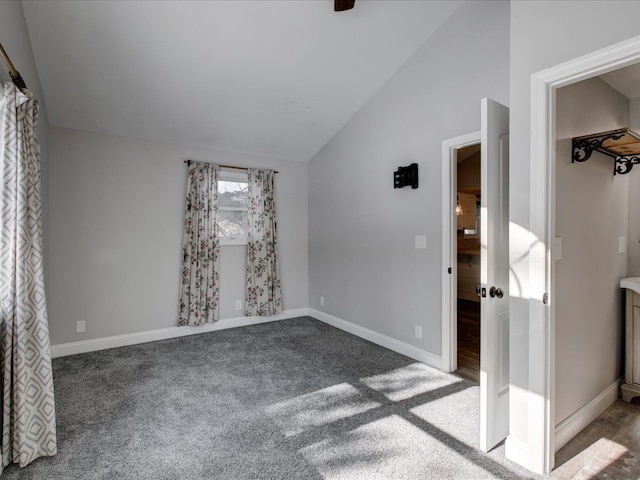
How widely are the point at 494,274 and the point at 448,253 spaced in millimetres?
1158

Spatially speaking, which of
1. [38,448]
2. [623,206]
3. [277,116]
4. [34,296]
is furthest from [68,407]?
[623,206]

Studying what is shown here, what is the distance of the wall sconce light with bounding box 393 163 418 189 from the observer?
338cm

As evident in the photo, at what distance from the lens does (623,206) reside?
2.69 meters

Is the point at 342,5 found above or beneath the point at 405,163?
above

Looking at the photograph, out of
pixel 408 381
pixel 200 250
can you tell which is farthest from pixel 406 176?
pixel 200 250

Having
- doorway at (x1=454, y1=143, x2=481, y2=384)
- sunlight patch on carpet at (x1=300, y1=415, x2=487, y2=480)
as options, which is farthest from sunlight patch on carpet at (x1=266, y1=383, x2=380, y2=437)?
doorway at (x1=454, y1=143, x2=481, y2=384)

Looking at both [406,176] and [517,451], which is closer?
[517,451]

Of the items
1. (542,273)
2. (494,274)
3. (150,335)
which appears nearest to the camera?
(542,273)

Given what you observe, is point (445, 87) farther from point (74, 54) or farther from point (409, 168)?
point (74, 54)

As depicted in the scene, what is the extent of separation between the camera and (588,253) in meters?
2.26

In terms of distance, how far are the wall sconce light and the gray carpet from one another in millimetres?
1796

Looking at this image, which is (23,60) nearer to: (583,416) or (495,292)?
(495,292)

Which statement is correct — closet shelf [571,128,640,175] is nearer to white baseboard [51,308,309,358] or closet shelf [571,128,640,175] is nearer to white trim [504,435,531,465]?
white trim [504,435,531,465]

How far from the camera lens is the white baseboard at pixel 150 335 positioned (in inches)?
143
